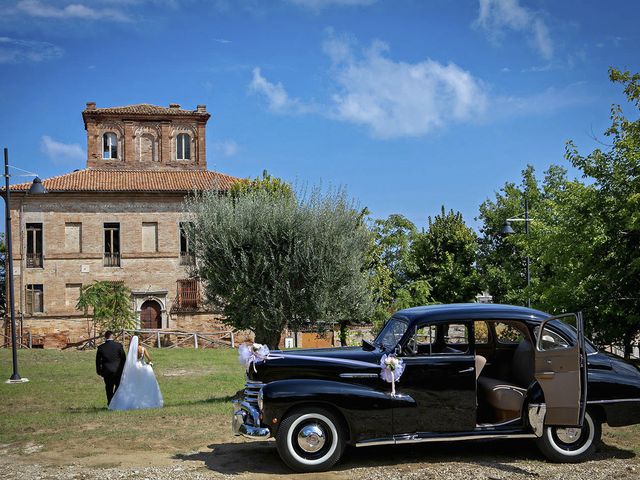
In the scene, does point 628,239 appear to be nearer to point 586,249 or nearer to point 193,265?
point 586,249

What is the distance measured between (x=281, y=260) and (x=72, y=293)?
33.1 m

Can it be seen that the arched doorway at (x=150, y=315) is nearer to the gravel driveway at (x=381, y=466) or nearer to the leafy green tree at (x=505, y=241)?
the leafy green tree at (x=505, y=241)

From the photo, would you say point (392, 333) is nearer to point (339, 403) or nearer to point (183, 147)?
point (339, 403)

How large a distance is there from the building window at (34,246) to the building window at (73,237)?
62.6 inches

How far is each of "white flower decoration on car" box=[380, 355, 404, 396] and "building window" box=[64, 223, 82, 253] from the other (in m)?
39.5

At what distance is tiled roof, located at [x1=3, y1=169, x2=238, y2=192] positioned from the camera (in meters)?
44.9

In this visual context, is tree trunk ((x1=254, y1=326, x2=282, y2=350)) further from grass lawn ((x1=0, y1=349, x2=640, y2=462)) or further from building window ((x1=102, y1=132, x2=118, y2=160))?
building window ((x1=102, y1=132, x2=118, y2=160))

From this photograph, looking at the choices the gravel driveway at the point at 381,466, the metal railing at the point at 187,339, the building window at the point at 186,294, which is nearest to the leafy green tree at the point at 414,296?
the metal railing at the point at 187,339

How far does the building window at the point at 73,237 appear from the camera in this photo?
45.0m

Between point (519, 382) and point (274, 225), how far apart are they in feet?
23.5

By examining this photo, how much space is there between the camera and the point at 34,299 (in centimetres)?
4447

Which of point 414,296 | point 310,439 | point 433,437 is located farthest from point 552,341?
point 414,296

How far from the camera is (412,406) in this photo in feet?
28.3

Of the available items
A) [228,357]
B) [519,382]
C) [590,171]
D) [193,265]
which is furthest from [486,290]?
[519,382]
